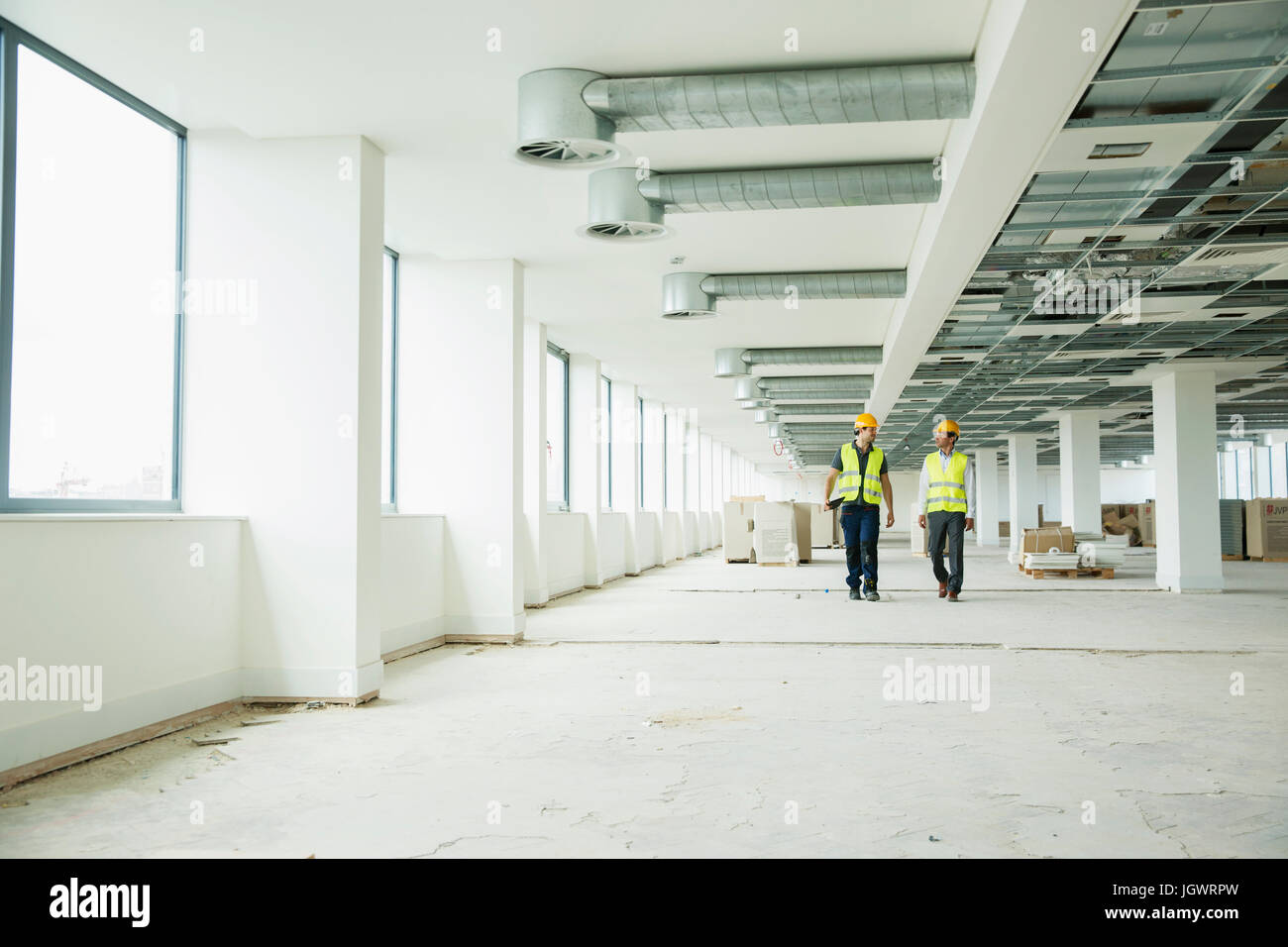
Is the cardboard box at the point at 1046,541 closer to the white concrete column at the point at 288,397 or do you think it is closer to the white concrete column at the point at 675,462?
the white concrete column at the point at 675,462

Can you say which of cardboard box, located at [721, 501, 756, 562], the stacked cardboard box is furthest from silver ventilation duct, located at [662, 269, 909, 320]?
the stacked cardboard box

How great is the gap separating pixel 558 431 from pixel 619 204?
6937mm

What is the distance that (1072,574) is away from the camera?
13.2 meters

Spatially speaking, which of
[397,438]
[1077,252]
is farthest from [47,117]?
[1077,252]

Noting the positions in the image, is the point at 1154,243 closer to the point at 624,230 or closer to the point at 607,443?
the point at 624,230

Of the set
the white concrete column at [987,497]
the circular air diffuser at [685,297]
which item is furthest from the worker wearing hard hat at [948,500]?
the white concrete column at [987,497]

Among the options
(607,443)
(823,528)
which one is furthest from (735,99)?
(823,528)

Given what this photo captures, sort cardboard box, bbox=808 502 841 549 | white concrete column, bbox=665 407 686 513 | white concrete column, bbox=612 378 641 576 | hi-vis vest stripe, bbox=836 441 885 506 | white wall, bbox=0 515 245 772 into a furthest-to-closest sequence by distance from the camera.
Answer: cardboard box, bbox=808 502 841 549 < white concrete column, bbox=665 407 686 513 < white concrete column, bbox=612 378 641 576 < hi-vis vest stripe, bbox=836 441 885 506 < white wall, bbox=0 515 245 772

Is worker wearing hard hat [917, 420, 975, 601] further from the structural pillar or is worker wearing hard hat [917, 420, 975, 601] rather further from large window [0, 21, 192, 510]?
the structural pillar

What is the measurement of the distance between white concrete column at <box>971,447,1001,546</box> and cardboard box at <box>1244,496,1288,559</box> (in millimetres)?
7307

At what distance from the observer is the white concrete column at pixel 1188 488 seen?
37.2ft

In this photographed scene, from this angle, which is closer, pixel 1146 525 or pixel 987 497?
pixel 1146 525

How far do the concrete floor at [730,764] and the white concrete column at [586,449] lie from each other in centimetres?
566

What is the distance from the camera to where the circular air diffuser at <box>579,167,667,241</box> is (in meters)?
5.57
